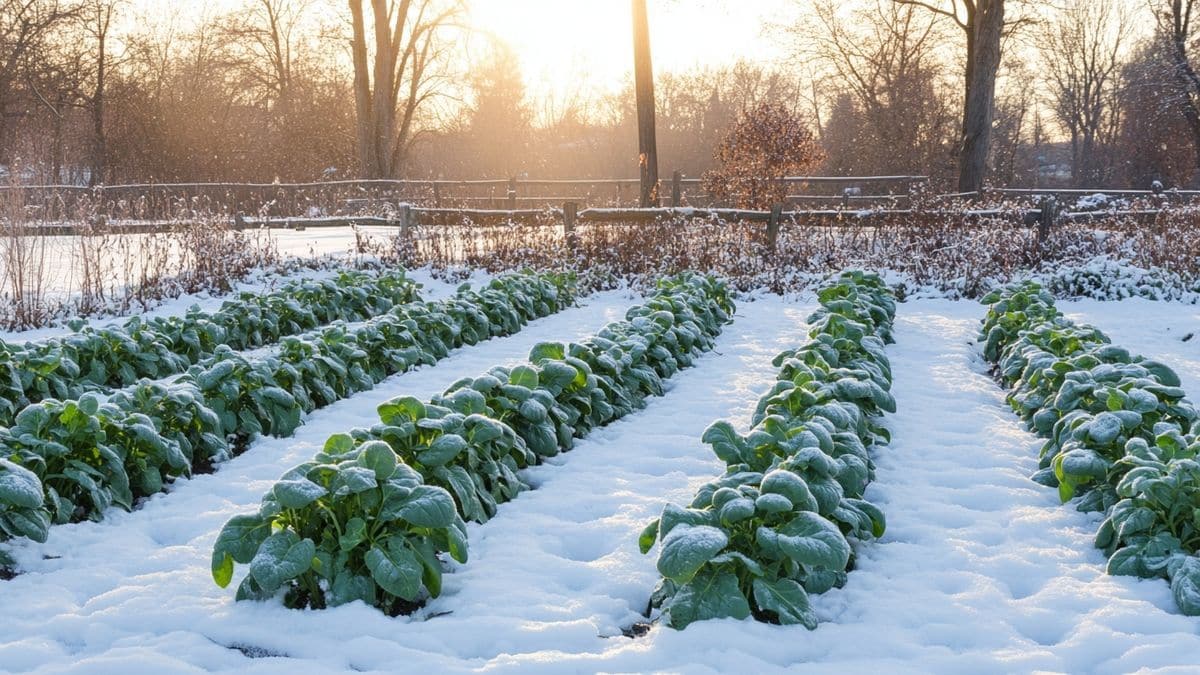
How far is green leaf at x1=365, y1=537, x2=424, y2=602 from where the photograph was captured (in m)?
3.33

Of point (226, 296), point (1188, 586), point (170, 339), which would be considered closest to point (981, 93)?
point (226, 296)

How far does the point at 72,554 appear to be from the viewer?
13.1 feet

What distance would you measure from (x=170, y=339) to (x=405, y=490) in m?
4.82

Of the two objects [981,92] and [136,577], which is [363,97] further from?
[136,577]

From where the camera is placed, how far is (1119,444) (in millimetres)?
4590

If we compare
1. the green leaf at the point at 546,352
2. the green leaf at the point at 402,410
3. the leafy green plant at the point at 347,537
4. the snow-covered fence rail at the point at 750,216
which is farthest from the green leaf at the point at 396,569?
the snow-covered fence rail at the point at 750,216

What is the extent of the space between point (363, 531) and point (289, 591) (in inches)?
14.4

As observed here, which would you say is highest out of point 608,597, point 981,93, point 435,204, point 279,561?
point 981,93

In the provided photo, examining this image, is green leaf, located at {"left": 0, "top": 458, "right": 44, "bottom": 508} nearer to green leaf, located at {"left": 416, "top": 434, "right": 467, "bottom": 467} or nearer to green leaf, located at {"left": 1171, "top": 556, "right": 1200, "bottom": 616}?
green leaf, located at {"left": 416, "top": 434, "right": 467, "bottom": 467}

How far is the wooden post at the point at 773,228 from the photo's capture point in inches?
518

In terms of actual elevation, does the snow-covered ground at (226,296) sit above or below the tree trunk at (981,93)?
below

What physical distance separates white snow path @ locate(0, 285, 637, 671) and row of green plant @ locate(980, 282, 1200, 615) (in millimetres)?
3285

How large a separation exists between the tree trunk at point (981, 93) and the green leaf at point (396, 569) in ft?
58.8

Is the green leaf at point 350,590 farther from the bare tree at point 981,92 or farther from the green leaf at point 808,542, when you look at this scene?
the bare tree at point 981,92
